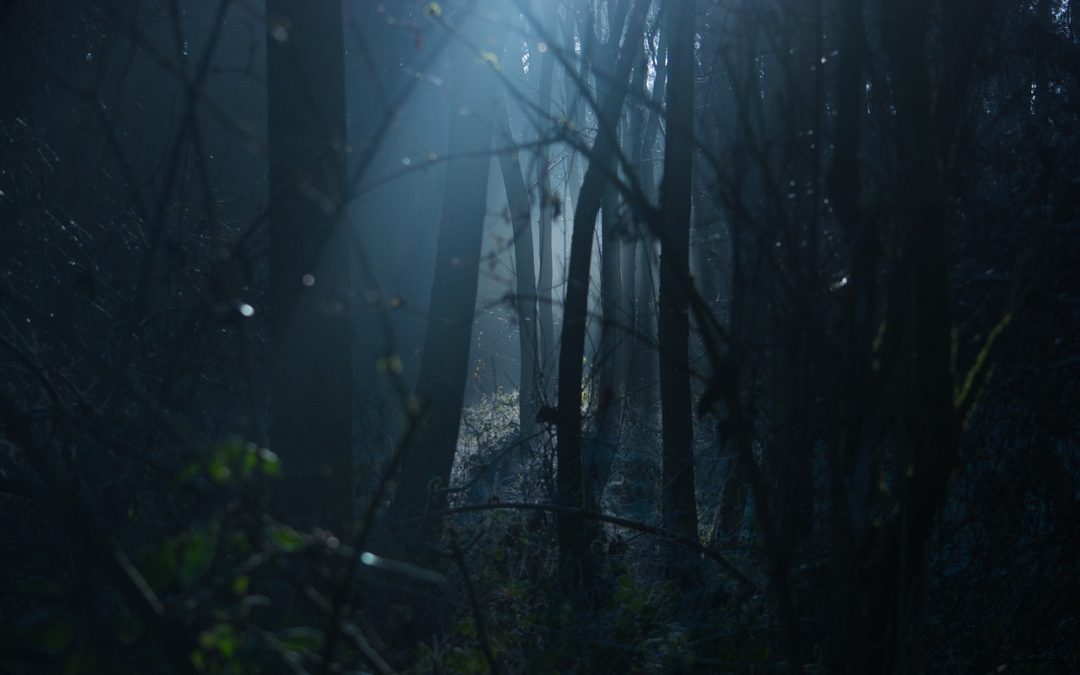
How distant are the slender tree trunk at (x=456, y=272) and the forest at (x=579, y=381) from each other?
0.11ft

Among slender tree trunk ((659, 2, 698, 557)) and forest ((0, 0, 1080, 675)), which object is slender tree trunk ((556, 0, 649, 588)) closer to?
forest ((0, 0, 1080, 675))

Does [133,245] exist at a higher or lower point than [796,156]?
higher

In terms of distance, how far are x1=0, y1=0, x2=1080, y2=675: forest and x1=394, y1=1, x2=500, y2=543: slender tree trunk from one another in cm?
3

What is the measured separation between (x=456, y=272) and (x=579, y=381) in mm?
1503

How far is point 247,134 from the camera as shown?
7.91 feet

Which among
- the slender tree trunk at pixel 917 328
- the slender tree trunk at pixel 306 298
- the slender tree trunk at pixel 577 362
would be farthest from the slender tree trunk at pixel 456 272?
the slender tree trunk at pixel 917 328

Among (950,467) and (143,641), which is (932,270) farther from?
(143,641)

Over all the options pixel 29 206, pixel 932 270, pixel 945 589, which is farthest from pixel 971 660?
pixel 29 206

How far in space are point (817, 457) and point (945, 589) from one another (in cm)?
87

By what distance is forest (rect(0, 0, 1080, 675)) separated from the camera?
2.54 meters

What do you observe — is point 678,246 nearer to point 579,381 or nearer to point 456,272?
point 579,381

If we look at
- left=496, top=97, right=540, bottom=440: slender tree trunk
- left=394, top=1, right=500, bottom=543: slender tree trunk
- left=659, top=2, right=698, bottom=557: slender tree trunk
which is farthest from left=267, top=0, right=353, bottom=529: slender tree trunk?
left=659, top=2, right=698, bottom=557: slender tree trunk

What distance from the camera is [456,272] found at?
852 cm

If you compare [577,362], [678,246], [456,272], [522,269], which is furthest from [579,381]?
[522,269]
